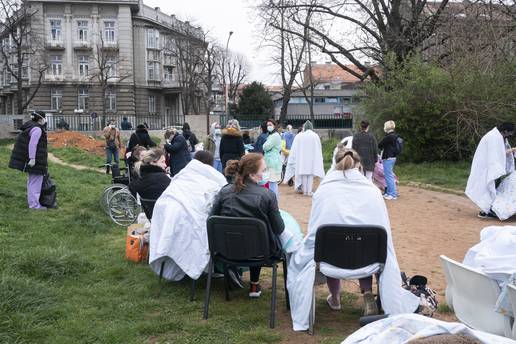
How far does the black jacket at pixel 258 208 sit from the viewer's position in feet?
16.1

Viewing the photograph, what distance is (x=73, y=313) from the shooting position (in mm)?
5004

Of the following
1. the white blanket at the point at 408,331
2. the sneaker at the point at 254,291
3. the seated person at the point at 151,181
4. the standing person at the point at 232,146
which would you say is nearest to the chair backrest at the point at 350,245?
the sneaker at the point at 254,291

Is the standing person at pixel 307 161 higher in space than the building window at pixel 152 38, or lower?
lower

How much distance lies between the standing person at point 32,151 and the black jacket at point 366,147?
6.22 m

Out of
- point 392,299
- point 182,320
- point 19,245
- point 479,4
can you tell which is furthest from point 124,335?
point 479,4

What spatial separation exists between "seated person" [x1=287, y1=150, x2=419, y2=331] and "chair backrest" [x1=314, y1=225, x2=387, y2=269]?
0.07 metres

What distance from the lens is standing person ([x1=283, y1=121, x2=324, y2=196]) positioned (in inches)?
532

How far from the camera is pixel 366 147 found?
12078mm

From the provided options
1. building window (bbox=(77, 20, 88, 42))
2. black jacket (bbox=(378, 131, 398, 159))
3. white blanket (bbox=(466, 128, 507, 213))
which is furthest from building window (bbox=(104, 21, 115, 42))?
white blanket (bbox=(466, 128, 507, 213))

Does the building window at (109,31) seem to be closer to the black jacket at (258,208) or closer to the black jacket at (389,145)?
the black jacket at (389,145)

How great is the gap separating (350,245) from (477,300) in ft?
3.72

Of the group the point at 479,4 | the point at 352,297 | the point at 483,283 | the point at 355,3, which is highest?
the point at 355,3

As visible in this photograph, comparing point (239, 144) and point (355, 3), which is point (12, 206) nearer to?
point (239, 144)

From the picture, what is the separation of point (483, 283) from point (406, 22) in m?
24.3
